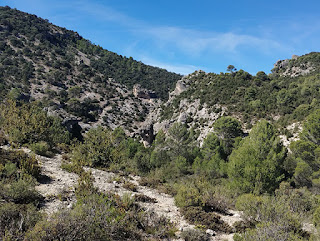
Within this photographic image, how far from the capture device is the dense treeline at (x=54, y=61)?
179 ft

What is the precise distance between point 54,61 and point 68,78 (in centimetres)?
842

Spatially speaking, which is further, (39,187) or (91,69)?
(91,69)

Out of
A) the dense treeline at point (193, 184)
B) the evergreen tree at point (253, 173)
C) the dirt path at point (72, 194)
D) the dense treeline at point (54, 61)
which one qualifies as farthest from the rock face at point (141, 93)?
A: the dirt path at point (72, 194)

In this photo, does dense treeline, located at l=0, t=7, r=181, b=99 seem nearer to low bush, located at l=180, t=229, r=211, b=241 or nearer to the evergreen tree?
the evergreen tree

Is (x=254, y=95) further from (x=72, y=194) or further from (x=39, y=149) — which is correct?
(x=72, y=194)

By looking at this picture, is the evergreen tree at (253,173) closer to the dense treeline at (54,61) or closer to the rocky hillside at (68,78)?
the rocky hillside at (68,78)

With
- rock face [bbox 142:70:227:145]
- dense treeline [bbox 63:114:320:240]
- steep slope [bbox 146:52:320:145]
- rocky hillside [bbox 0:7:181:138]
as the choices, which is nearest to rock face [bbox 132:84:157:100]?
rocky hillside [bbox 0:7:181:138]

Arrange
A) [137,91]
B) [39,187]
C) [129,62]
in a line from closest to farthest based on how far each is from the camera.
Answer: [39,187] < [137,91] < [129,62]

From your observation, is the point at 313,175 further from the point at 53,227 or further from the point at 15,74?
the point at 15,74

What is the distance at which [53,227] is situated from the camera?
12.6 ft

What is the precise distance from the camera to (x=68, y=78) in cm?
6325

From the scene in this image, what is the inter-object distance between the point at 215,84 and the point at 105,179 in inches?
2072

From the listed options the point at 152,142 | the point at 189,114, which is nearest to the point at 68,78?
the point at 152,142

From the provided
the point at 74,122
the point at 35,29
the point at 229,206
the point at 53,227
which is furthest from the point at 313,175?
the point at 35,29
